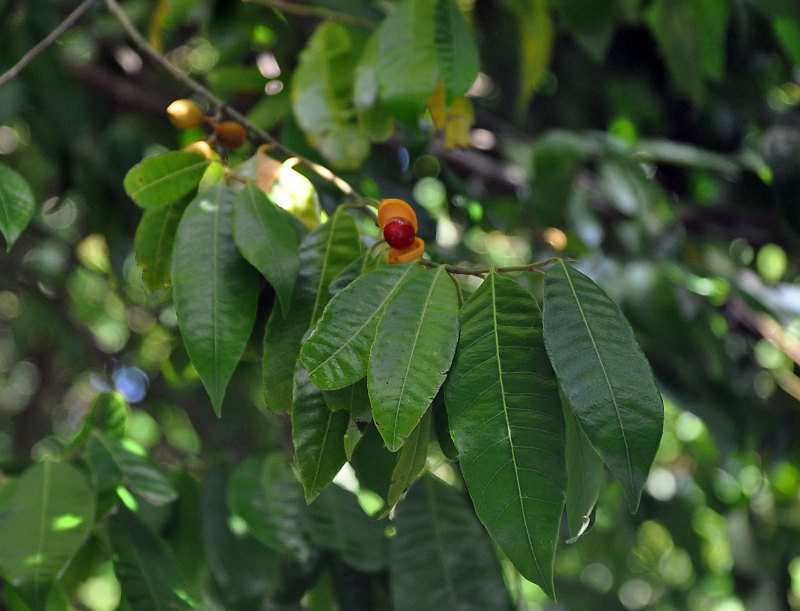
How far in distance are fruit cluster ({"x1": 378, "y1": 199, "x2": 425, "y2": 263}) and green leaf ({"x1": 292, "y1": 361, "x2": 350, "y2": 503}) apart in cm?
17

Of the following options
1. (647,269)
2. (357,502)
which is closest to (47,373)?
(357,502)

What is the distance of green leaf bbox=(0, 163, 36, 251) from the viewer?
783mm

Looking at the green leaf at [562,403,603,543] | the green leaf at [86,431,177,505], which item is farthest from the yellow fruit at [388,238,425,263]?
the green leaf at [86,431,177,505]

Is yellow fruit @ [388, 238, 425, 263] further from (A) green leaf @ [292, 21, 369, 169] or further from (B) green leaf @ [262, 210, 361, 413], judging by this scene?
(A) green leaf @ [292, 21, 369, 169]

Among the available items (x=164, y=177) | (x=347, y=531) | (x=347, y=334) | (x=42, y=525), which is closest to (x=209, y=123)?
(x=164, y=177)

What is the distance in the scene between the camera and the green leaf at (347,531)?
1.12 meters

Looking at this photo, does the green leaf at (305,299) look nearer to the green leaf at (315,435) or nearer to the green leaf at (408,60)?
the green leaf at (315,435)

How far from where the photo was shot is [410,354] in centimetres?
64

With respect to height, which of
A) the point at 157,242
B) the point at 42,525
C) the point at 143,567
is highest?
the point at 157,242

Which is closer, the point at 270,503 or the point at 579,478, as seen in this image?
the point at 579,478

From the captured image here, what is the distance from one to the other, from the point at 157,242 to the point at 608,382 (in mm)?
557

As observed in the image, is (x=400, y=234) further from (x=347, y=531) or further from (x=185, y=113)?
(x=347, y=531)

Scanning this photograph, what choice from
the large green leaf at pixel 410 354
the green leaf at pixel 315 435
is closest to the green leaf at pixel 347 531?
the green leaf at pixel 315 435

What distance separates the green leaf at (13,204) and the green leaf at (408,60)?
46 cm
